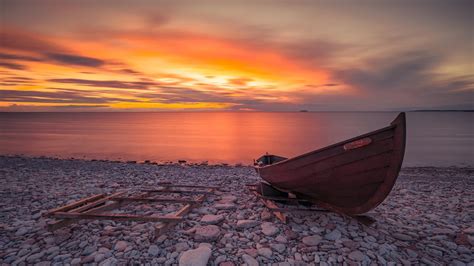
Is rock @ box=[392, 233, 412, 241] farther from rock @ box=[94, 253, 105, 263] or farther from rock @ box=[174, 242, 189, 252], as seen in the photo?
rock @ box=[94, 253, 105, 263]

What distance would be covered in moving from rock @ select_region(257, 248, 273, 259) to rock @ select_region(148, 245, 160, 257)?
1.82m

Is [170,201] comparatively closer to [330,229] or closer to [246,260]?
[246,260]

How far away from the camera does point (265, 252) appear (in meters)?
4.46

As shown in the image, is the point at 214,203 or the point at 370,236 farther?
the point at 214,203

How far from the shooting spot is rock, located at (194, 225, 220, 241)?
193 inches

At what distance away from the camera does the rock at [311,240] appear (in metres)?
4.81

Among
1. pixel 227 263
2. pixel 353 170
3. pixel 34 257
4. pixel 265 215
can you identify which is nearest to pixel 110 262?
pixel 34 257

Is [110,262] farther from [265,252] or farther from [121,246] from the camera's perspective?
[265,252]

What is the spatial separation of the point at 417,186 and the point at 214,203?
9300 millimetres

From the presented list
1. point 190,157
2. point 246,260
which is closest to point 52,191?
point 246,260

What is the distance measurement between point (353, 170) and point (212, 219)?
3.27 meters

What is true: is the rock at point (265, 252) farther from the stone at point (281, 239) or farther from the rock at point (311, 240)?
the rock at point (311, 240)

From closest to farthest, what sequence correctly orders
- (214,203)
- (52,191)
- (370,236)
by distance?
1. (370,236)
2. (214,203)
3. (52,191)

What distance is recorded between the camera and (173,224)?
5215mm
